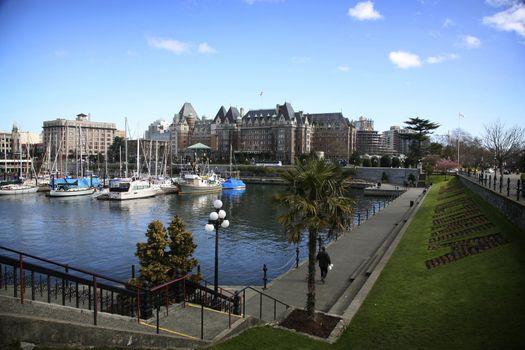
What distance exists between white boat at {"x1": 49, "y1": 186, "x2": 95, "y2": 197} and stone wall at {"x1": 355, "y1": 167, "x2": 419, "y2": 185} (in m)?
62.6

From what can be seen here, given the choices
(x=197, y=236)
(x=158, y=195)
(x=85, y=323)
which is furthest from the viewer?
(x=158, y=195)

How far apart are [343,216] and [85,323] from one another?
26.3 feet

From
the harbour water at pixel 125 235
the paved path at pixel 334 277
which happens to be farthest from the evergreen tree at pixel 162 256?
the harbour water at pixel 125 235

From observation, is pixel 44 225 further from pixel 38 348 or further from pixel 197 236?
pixel 38 348

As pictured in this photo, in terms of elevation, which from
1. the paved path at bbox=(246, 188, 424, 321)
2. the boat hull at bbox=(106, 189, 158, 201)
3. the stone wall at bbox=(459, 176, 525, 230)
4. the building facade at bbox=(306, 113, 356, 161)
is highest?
the building facade at bbox=(306, 113, 356, 161)

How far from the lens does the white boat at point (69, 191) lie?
230 ft

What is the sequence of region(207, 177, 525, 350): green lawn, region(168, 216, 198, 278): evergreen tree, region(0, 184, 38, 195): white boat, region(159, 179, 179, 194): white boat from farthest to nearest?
region(159, 179, 179, 194): white boat
region(0, 184, 38, 195): white boat
region(168, 216, 198, 278): evergreen tree
region(207, 177, 525, 350): green lawn

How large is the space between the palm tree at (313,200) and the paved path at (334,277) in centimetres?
286

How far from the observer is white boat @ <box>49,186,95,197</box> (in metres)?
70.1

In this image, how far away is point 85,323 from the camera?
873 cm

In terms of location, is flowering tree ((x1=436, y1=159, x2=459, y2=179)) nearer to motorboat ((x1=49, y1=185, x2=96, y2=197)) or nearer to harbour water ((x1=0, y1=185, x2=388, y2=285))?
harbour water ((x1=0, y1=185, x2=388, y2=285))

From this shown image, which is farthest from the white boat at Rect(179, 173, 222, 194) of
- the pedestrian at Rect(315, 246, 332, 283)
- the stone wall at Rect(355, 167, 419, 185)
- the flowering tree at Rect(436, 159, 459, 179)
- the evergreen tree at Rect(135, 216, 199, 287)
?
the evergreen tree at Rect(135, 216, 199, 287)

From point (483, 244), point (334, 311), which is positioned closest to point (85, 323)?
point (334, 311)

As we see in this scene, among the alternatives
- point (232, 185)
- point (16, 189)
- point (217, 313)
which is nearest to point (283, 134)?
point (232, 185)
